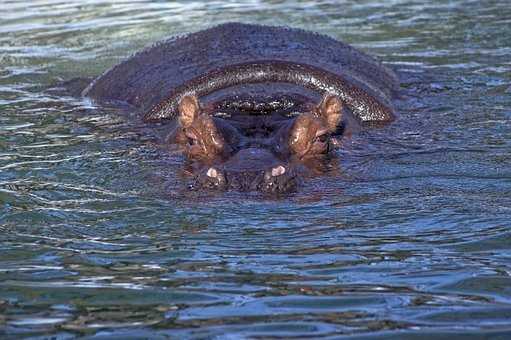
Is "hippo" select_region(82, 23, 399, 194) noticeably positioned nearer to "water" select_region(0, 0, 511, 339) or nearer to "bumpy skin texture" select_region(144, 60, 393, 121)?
"bumpy skin texture" select_region(144, 60, 393, 121)

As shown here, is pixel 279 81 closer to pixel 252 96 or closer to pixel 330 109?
pixel 252 96

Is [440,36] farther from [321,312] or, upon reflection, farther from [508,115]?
[321,312]

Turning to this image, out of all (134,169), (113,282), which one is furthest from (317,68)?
→ (113,282)

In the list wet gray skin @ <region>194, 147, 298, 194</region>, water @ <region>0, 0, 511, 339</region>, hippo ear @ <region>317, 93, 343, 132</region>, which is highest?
hippo ear @ <region>317, 93, 343, 132</region>

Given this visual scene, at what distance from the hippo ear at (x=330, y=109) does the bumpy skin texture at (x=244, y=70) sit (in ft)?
2.30

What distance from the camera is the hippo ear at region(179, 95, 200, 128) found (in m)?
6.79

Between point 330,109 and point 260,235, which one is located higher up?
point 330,109

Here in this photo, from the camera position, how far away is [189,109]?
6832 mm

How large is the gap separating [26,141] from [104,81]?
182 cm

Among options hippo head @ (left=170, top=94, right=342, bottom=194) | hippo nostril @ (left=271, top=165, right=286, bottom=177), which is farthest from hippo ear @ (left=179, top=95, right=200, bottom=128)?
hippo nostril @ (left=271, top=165, right=286, bottom=177)

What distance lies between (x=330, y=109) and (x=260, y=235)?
2016 mm

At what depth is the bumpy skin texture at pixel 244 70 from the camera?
26.0 feet

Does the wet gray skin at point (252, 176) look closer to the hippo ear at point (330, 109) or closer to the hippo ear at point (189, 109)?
the hippo ear at point (189, 109)

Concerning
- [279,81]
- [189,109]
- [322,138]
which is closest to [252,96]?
[279,81]
